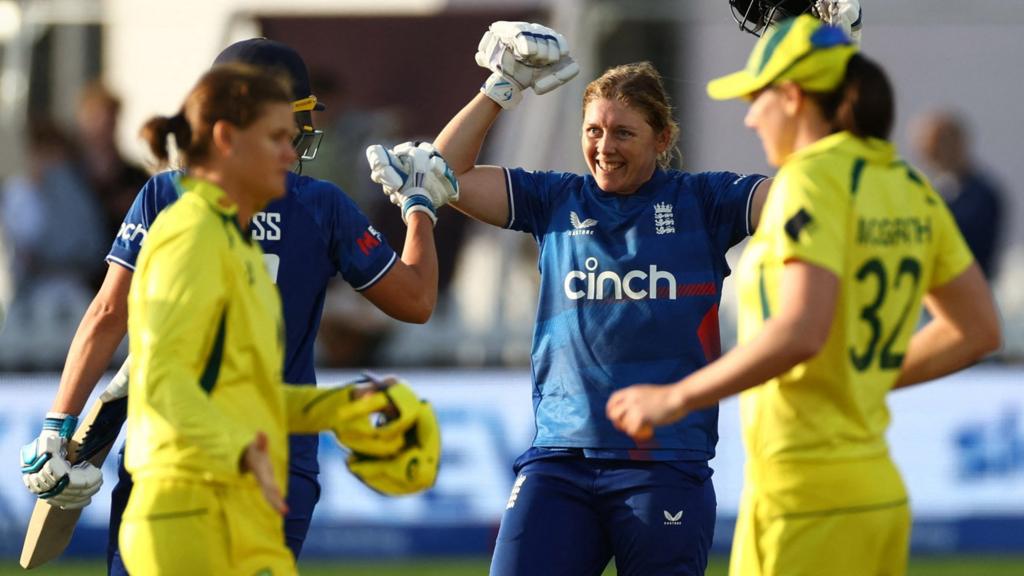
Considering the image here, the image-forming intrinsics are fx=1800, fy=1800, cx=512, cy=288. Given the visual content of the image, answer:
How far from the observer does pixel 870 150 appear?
4.27 m

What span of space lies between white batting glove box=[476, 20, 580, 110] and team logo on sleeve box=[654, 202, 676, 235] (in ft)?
1.92

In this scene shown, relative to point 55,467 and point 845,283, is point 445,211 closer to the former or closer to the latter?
point 55,467

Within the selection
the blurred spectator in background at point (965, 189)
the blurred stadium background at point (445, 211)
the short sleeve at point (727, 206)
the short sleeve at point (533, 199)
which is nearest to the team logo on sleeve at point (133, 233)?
the short sleeve at point (533, 199)

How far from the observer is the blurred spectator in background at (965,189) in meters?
11.7

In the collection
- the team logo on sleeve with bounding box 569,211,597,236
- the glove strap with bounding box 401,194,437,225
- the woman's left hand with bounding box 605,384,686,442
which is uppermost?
the glove strap with bounding box 401,194,437,225

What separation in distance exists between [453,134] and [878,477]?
209 cm

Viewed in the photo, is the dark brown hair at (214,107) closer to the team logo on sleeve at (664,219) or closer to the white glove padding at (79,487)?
the white glove padding at (79,487)

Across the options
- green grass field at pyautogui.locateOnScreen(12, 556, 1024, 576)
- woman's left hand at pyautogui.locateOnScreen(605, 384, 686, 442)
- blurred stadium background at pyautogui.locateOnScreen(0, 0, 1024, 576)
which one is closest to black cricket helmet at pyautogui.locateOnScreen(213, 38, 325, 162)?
woman's left hand at pyautogui.locateOnScreen(605, 384, 686, 442)

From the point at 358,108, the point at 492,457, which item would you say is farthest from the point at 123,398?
the point at 358,108

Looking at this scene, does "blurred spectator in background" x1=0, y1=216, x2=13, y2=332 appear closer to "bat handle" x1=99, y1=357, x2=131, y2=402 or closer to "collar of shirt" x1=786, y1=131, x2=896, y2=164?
"bat handle" x1=99, y1=357, x2=131, y2=402

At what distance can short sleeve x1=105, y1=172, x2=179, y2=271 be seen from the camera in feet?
16.7

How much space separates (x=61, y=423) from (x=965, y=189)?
7933 mm

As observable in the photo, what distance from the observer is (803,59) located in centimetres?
424

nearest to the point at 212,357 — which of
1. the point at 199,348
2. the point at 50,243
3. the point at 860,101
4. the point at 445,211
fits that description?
the point at 199,348
